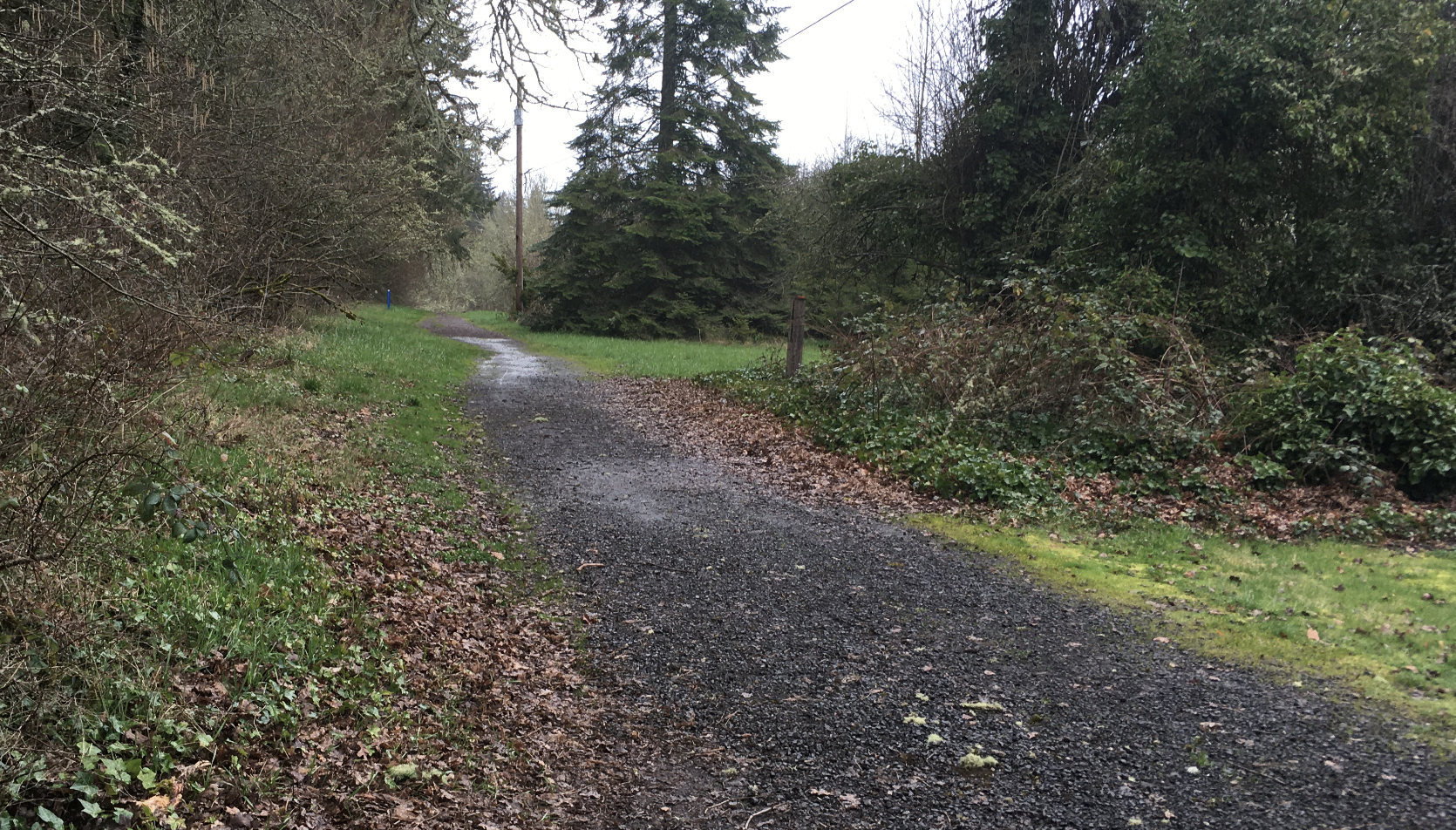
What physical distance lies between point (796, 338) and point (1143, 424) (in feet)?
23.5

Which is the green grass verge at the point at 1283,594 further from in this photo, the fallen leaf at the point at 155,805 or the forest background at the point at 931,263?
the fallen leaf at the point at 155,805

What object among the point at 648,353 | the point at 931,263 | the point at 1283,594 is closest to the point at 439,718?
the point at 1283,594

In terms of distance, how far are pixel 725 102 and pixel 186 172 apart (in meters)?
23.7

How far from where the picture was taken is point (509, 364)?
20016mm

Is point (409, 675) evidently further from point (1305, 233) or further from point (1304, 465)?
point (1305, 233)

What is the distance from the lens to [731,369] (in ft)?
60.1

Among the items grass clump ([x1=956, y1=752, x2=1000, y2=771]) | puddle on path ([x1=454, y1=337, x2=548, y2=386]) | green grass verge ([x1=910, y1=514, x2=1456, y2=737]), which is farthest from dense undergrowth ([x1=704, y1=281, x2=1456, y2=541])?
puddle on path ([x1=454, y1=337, x2=548, y2=386])

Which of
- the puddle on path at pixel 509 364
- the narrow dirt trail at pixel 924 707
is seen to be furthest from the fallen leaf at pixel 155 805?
the puddle on path at pixel 509 364

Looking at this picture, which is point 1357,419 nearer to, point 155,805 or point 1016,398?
point 1016,398

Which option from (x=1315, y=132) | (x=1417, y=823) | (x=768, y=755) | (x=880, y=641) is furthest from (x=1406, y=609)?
(x=1315, y=132)

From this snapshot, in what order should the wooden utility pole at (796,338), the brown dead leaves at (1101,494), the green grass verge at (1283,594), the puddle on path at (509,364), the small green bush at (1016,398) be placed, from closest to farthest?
the green grass verge at (1283,594) → the brown dead leaves at (1101,494) → the small green bush at (1016,398) → the wooden utility pole at (796,338) → the puddle on path at (509,364)

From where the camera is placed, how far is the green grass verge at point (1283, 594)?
4590 mm

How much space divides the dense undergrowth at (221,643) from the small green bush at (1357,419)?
318 inches

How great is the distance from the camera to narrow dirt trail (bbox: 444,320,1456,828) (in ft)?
10.9
